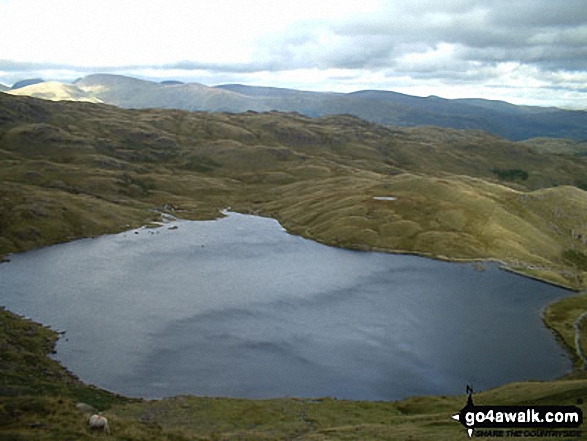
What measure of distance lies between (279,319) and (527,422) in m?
69.4

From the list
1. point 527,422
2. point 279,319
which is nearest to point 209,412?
point 527,422

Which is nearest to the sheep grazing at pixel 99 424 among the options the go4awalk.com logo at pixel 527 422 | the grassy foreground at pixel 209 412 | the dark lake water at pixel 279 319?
the grassy foreground at pixel 209 412

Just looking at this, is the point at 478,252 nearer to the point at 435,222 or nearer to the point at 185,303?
the point at 435,222

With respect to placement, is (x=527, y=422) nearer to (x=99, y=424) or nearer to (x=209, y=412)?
(x=99, y=424)

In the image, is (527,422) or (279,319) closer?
(527,422)

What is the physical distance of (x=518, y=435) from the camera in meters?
43.6

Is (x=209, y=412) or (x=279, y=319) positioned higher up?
(x=209, y=412)

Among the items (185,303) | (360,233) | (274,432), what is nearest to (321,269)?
(360,233)

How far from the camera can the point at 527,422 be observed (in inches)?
1850

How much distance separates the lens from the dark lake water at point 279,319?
87.0 m

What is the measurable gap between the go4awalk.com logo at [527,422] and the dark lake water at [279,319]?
3332 cm

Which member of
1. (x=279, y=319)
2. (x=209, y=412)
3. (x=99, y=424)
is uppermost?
(x=99, y=424)

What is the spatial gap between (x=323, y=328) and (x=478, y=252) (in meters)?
80.4

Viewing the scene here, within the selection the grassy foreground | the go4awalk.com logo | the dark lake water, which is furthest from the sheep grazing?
the dark lake water
